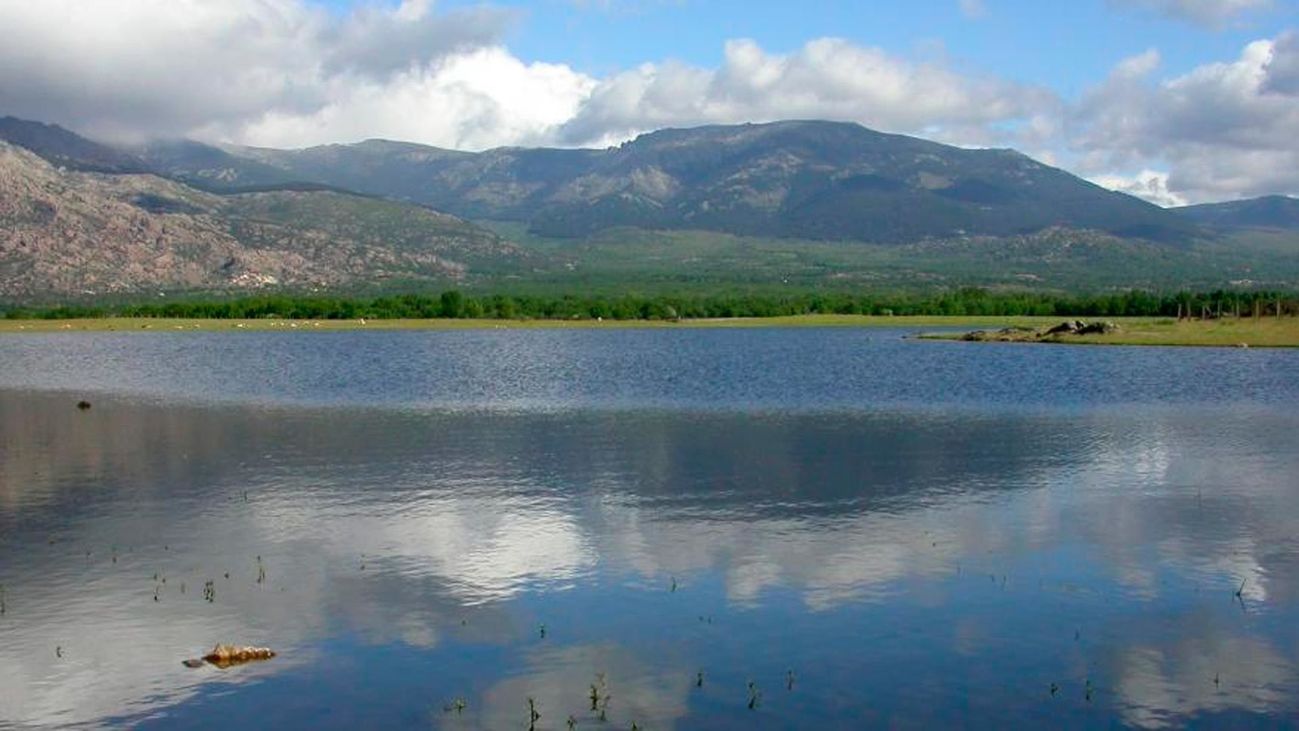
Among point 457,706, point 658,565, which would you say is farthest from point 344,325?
point 457,706

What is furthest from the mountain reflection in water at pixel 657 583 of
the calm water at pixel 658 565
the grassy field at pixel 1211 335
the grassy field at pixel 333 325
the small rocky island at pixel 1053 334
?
the grassy field at pixel 333 325

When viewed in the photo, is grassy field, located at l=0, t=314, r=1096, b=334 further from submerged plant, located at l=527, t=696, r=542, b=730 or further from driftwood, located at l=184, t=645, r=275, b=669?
submerged plant, located at l=527, t=696, r=542, b=730

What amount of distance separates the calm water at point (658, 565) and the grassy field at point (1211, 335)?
5983 centimetres

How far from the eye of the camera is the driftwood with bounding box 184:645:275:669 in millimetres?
22438

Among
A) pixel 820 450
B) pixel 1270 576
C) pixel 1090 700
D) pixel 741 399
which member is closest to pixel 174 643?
pixel 1090 700

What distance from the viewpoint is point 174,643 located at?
77.7 feet

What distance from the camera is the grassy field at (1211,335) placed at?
400 ft

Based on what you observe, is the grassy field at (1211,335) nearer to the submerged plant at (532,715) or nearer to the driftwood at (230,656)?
the submerged plant at (532,715)

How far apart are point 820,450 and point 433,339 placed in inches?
4241

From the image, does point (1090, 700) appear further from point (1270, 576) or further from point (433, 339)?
point (433, 339)

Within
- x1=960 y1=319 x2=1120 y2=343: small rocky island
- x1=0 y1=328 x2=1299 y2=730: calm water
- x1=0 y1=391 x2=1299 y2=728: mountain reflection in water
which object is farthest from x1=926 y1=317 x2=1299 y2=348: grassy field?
x1=0 y1=391 x2=1299 y2=728: mountain reflection in water

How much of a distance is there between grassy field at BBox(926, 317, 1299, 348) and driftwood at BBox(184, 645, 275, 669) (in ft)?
375

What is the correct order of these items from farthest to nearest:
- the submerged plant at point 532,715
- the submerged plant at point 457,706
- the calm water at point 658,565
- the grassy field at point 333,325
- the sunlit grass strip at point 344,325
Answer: the grassy field at point 333,325, the sunlit grass strip at point 344,325, the calm water at point 658,565, the submerged plant at point 457,706, the submerged plant at point 532,715

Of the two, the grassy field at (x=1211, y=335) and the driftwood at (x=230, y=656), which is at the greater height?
the grassy field at (x=1211, y=335)
